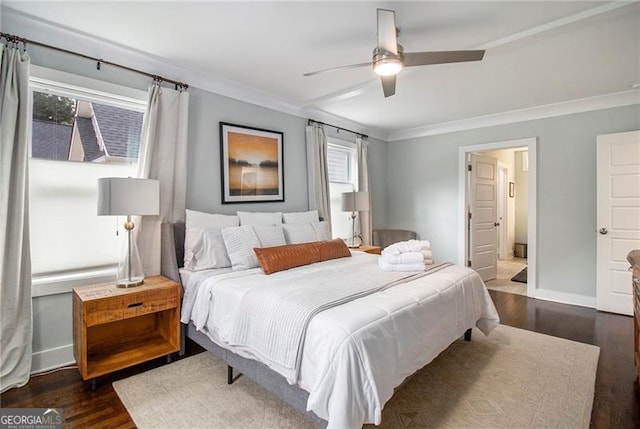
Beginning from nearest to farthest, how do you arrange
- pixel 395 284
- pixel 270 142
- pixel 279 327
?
pixel 279 327 → pixel 395 284 → pixel 270 142

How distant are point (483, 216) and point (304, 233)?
348 centimetres

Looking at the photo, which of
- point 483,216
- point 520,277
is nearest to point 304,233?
point 483,216

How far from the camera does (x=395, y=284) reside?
7.47 ft

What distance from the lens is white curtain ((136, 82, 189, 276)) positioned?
2.80 meters

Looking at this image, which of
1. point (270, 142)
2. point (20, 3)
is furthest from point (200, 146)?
point (20, 3)

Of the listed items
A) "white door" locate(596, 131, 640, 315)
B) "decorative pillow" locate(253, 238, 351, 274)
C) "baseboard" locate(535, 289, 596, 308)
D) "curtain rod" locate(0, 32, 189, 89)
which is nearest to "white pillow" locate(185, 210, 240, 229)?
"decorative pillow" locate(253, 238, 351, 274)

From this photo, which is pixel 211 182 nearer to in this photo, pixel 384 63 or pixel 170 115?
pixel 170 115

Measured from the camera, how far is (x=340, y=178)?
5137mm

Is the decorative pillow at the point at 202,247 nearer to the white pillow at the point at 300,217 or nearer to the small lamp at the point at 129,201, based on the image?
the small lamp at the point at 129,201

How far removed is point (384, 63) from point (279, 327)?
1886 mm

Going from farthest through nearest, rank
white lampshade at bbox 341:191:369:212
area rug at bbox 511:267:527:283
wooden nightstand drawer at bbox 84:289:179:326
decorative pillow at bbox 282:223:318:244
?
area rug at bbox 511:267:527:283, white lampshade at bbox 341:191:369:212, decorative pillow at bbox 282:223:318:244, wooden nightstand drawer at bbox 84:289:179:326

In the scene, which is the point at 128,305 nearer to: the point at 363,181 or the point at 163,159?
the point at 163,159

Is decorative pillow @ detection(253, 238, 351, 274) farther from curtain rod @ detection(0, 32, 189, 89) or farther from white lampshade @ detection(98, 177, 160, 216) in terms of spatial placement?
curtain rod @ detection(0, 32, 189, 89)
